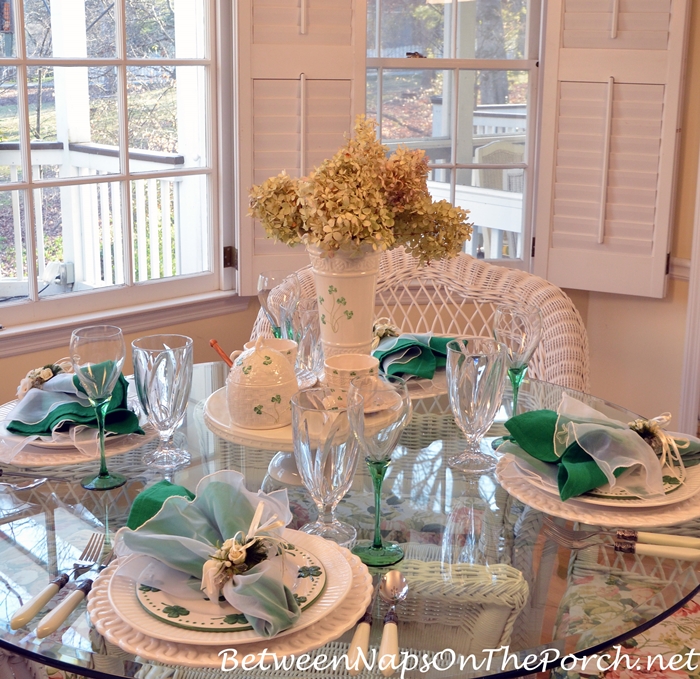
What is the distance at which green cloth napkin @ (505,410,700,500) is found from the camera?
127 cm

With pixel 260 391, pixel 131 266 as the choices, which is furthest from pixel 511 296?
pixel 131 266

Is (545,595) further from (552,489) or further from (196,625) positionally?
(196,625)

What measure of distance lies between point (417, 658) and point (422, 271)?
1.64 metres

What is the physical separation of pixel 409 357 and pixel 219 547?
0.86m

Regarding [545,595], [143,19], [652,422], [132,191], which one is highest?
[143,19]

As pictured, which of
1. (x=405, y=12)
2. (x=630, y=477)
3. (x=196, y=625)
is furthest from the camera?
(x=405, y=12)

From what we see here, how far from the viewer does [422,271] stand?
2.51 metres

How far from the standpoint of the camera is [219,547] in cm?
103

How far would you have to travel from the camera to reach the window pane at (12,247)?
258 centimetres

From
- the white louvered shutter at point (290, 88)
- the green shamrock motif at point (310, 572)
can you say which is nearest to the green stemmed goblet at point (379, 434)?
the green shamrock motif at point (310, 572)

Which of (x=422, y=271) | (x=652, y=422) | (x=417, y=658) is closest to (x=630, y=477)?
(x=652, y=422)

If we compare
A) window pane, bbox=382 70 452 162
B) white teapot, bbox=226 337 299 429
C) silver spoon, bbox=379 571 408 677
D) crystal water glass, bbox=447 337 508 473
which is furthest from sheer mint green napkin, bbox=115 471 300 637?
window pane, bbox=382 70 452 162

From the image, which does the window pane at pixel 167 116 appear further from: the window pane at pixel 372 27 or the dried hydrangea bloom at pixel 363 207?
the dried hydrangea bloom at pixel 363 207

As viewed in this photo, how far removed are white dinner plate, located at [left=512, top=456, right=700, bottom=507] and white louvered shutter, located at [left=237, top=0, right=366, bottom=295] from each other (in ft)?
5.18
